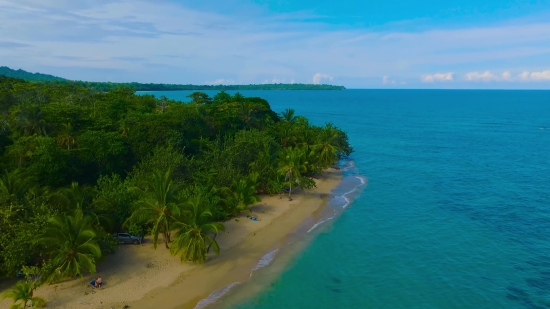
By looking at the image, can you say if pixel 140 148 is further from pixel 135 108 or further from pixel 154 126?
pixel 135 108

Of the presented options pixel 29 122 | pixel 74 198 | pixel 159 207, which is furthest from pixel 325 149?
pixel 29 122

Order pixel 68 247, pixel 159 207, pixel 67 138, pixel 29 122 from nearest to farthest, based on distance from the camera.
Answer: pixel 68 247, pixel 159 207, pixel 67 138, pixel 29 122

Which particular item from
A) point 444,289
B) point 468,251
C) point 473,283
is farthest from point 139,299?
point 468,251

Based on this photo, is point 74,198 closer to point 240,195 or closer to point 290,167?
point 240,195

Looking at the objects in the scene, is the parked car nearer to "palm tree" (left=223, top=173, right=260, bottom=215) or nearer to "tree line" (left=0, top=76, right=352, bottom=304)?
"tree line" (left=0, top=76, right=352, bottom=304)

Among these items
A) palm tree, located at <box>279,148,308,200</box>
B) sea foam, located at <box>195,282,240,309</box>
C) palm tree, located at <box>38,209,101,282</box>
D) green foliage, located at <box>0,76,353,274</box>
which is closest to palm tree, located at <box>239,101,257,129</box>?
green foliage, located at <box>0,76,353,274</box>

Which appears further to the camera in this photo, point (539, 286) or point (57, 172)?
point (57, 172)
